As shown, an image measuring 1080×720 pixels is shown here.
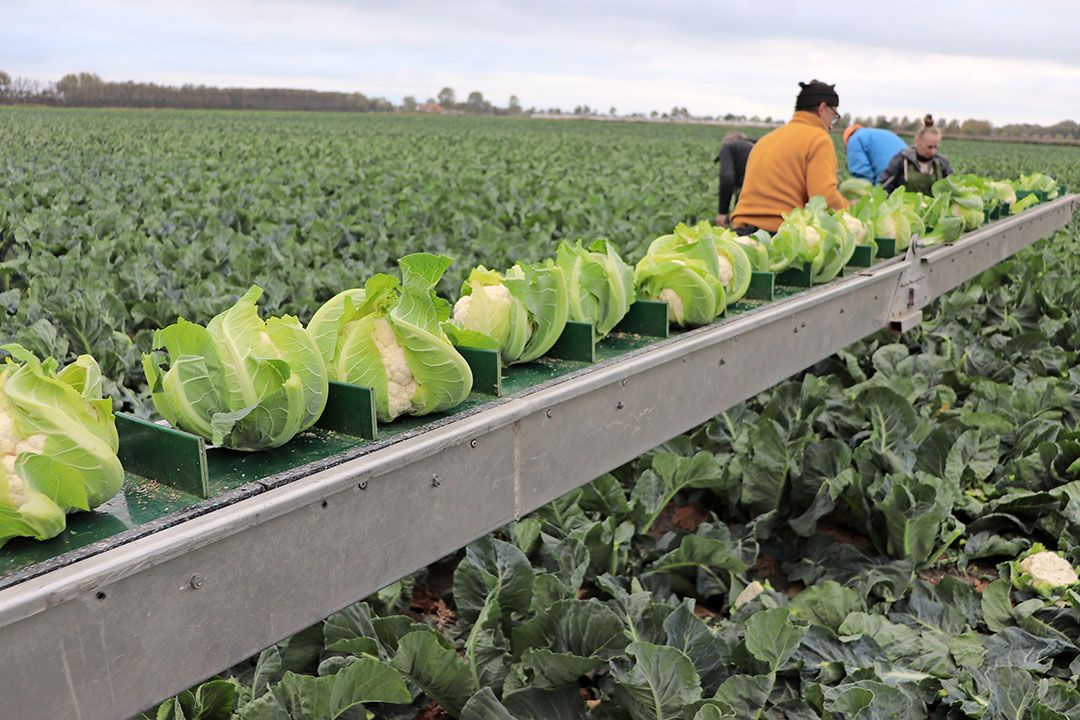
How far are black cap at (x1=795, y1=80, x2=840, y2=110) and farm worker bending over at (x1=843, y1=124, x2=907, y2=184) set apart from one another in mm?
3125

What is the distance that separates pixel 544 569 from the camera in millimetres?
3320

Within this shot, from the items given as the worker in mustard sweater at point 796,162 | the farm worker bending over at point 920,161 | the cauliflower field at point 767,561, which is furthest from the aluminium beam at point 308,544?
the farm worker bending over at point 920,161

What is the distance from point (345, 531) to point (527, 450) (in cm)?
56

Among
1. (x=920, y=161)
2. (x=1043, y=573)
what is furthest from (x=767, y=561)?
(x=920, y=161)

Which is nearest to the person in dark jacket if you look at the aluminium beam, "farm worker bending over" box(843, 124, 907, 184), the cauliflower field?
"farm worker bending over" box(843, 124, 907, 184)

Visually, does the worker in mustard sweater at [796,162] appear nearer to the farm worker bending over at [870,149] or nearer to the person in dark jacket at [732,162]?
the farm worker bending over at [870,149]

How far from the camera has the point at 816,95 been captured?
563 cm

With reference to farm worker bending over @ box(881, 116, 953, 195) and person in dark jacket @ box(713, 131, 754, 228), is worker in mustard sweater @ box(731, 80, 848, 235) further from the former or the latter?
person in dark jacket @ box(713, 131, 754, 228)

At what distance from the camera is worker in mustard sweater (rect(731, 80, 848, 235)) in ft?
17.9

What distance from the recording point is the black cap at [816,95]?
5602 millimetres

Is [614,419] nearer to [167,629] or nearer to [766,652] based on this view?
[766,652]

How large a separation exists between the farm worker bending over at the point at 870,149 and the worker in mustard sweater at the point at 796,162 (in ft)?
10.1

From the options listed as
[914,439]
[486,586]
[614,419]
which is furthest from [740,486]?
[614,419]

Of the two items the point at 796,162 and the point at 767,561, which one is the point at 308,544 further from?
the point at 796,162
